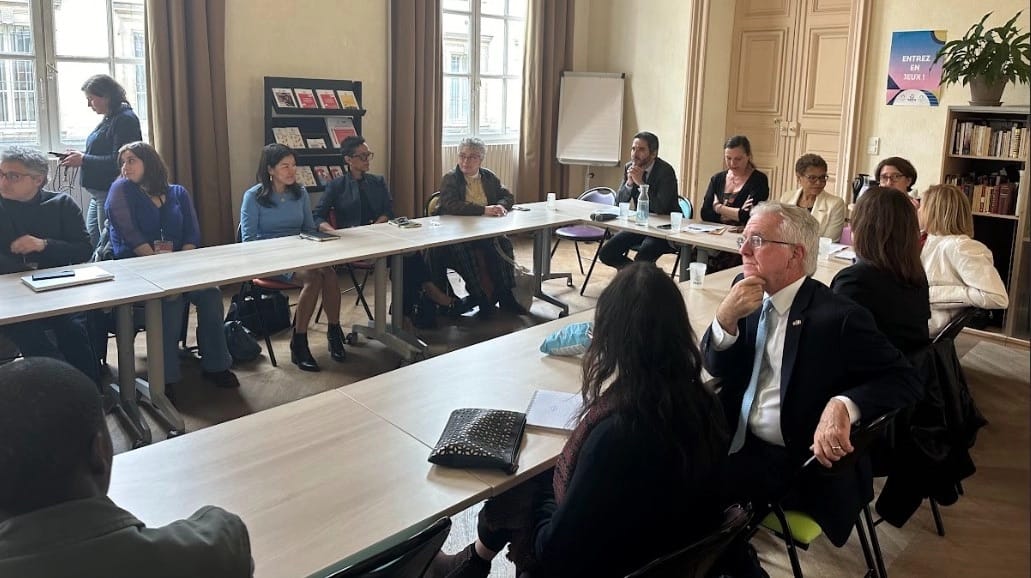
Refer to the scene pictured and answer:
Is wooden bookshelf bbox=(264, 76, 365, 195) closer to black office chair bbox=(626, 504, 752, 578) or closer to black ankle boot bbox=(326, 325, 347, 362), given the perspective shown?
black ankle boot bbox=(326, 325, 347, 362)

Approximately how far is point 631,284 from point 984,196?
179 inches

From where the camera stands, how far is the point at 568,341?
2.66 metres

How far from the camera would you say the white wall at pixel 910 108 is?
5.68 metres

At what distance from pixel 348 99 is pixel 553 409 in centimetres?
470

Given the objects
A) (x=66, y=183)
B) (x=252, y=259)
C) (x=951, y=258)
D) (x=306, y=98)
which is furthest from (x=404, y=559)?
(x=306, y=98)

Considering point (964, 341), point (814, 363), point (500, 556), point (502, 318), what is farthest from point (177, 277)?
point (964, 341)

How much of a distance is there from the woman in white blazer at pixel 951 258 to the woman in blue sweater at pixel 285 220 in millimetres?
2941

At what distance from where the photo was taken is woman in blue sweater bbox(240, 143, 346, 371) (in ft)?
15.0

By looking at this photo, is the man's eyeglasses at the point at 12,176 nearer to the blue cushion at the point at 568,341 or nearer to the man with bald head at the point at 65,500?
the blue cushion at the point at 568,341

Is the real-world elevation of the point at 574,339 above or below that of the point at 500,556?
above

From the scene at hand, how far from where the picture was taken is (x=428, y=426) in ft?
6.97

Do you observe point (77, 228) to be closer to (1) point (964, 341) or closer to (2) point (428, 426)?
(2) point (428, 426)

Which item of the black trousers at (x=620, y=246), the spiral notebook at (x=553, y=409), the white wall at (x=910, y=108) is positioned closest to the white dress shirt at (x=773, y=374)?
the spiral notebook at (x=553, y=409)

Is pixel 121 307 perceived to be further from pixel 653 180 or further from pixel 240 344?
pixel 653 180
